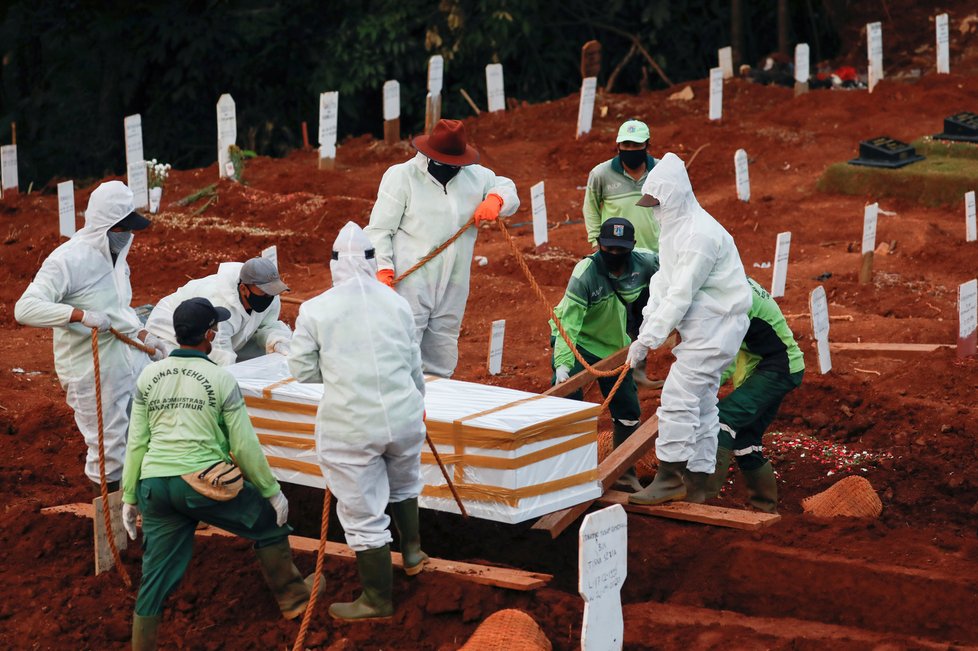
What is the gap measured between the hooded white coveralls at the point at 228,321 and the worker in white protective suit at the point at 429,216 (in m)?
0.72

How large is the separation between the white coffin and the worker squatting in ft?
1.48

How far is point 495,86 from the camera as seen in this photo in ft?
65.4

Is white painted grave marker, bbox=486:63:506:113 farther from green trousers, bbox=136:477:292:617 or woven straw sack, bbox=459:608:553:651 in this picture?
woven straw sack, bbox=459:608:553:651

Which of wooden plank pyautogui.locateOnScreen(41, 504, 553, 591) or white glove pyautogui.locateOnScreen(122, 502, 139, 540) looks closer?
white glove pyautogui.locateOnScreen(122, 502, 139, 540)

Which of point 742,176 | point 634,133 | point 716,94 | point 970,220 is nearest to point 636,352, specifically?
point 634,133

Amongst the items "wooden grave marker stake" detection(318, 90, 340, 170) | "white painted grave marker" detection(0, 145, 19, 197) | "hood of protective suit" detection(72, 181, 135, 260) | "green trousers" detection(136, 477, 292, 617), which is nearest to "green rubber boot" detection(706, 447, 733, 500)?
"green trousers" detection(136, 477, 292, 617)

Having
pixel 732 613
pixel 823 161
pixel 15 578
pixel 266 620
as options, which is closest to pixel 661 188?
pixel 732 613

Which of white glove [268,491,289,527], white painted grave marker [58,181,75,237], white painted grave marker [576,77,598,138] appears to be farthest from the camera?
white painted grave marker [576,77,598,138]

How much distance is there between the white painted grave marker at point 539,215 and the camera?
1391cm

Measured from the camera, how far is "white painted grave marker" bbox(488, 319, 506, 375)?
35.3 ft

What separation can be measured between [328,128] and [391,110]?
158 centimetres

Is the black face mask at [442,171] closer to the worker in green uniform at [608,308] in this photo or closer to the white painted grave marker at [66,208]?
the worker in green uniform at [608,308]

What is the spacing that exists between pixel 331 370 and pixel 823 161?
43.5 ft

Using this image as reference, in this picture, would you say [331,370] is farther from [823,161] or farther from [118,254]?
[823,161]
